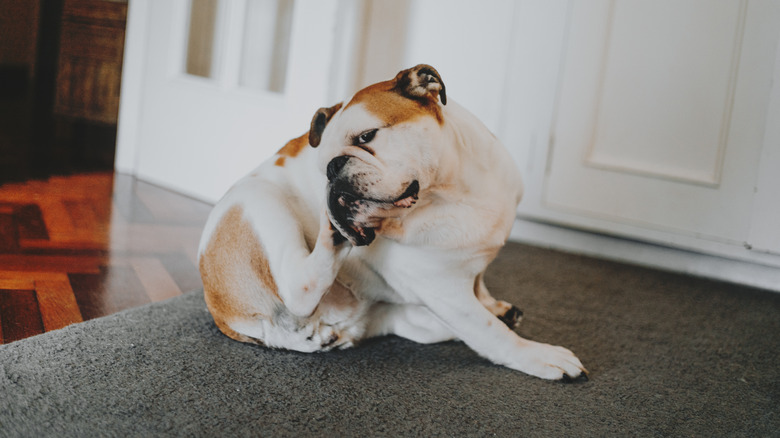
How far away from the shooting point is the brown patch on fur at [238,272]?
115 cm

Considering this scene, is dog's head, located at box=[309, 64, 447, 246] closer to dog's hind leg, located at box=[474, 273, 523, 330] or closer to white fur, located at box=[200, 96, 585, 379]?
white fur, located at box=[200, 96, 585, 379]

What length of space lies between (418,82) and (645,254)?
4.69ft

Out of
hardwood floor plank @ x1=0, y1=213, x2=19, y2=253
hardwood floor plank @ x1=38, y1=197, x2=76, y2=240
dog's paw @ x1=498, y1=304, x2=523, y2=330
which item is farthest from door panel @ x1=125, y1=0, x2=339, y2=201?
dog's paw @ x1=498, y1=304, x2=523, y2=330

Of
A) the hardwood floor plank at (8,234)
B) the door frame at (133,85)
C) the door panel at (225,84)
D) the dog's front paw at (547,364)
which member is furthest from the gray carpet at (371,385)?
the door frame at (133,85)

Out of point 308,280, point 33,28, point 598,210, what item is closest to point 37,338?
point 308,280

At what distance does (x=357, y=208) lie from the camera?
964mm

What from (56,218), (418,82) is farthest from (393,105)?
(56,218)

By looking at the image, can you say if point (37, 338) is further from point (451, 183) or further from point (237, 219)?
point (451, 183)

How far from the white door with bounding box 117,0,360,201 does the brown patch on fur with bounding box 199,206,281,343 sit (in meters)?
1.01

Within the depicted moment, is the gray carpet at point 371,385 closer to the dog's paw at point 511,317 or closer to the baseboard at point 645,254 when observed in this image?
the dog's paw at point 511,317

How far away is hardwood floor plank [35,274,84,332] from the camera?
1239mm

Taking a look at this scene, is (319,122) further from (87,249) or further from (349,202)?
(87,249)

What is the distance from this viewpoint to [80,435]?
33.8 inches

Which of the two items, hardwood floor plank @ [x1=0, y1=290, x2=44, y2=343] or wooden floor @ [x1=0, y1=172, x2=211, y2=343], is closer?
hardwood floor plank @ [x1=0, y1=290, x2=44, y2=343]
